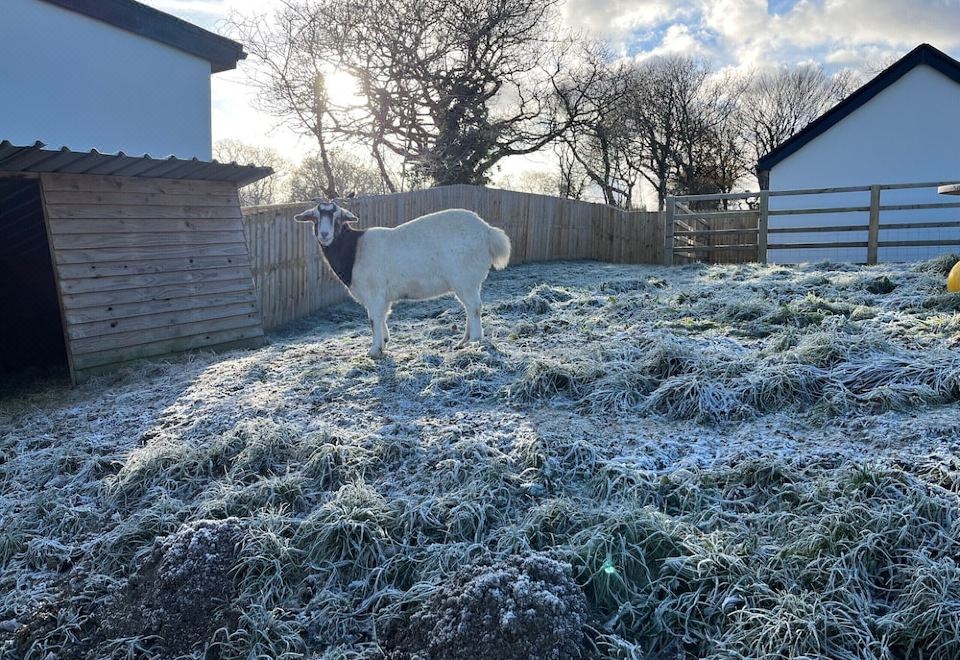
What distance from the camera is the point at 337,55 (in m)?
19.0

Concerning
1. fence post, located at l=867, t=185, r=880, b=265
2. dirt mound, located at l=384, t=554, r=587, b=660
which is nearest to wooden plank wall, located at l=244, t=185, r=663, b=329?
fence post, located at l=867, t=185, r=880, b=265

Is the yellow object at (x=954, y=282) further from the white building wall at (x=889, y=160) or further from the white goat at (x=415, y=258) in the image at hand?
the white building wall at (x=889, y=160)

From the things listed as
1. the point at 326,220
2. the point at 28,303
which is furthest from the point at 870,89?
the point at 28,303

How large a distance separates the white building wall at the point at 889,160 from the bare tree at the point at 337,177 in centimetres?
1412

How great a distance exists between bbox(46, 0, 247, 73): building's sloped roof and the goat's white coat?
23.4ft

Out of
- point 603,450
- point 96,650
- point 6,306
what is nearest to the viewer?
point 96,650

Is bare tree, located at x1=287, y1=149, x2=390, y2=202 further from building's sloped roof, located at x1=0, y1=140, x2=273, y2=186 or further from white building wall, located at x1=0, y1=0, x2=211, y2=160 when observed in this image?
building's sloped roof, located at x1=0, y1=140, x2=273, y2=186

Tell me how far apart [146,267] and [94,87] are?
→ 4.96 m

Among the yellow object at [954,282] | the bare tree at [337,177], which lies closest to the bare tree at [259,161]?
the bare tree at [337,177]

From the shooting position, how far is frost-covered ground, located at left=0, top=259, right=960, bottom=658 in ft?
7.54

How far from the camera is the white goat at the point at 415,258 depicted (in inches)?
244

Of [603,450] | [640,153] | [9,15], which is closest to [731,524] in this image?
[603,450]

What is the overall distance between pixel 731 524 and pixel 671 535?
0.32 meters

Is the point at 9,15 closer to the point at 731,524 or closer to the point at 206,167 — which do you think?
the point at 206,167
